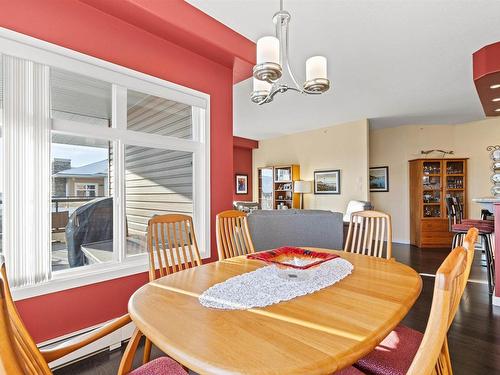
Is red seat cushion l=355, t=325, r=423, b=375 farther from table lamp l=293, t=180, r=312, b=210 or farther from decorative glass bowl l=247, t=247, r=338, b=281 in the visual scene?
table lamp l=293, t=180, r=312, b=210

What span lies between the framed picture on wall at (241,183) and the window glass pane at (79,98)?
612 cm

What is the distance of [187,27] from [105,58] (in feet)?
2.41

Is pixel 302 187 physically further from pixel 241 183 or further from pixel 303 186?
pixel 241 183

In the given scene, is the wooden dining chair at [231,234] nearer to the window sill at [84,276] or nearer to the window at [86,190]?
the window sill at [84,276]

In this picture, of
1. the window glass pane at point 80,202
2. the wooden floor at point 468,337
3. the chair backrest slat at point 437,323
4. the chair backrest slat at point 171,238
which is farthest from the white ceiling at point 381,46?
the wooden floor at point 468,337

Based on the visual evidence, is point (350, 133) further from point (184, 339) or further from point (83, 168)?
point (184, 339)

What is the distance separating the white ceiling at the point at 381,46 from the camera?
7.88ft

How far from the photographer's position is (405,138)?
646 cm

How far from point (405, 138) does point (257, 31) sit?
5.11 metres

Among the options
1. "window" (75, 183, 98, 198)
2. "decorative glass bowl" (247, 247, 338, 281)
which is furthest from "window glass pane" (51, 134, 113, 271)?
"decorative glass bowl" (247, 247, 338, 281)

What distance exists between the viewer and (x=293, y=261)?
162cm

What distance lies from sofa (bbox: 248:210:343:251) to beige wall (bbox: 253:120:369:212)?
2.80 m

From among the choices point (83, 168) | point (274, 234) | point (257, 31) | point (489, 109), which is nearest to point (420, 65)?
point (489, 109)

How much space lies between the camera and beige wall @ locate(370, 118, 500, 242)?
19.4 ft
